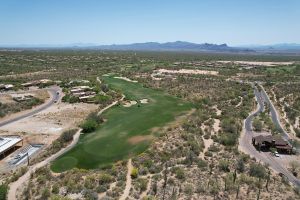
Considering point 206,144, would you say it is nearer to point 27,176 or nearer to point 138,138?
point 138,138

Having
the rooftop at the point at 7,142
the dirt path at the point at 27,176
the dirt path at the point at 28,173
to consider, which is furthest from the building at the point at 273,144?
the rooftop at the point at 7,142

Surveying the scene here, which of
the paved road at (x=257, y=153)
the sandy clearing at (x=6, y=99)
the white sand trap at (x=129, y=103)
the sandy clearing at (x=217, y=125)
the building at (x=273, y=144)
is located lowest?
the sandy clearing at (x=6, y=99)

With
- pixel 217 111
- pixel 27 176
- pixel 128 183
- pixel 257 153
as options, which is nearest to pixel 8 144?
pixel 27 176

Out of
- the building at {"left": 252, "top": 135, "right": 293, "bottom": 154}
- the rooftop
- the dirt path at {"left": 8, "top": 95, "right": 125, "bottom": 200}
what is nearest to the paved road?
the building at {"left": 252, "top": 135, "right": 293, "bottom": 154}

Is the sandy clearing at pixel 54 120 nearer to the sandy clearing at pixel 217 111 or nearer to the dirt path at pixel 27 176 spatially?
the dirt path at pixel 27 176

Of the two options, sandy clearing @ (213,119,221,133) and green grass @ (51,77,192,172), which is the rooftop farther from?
sandy clearing @ (213,119,221,133)

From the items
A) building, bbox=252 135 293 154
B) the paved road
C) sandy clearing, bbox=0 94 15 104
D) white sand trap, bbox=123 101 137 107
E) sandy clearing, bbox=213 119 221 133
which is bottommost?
sandy clearing, bbox=0 94 15 104
